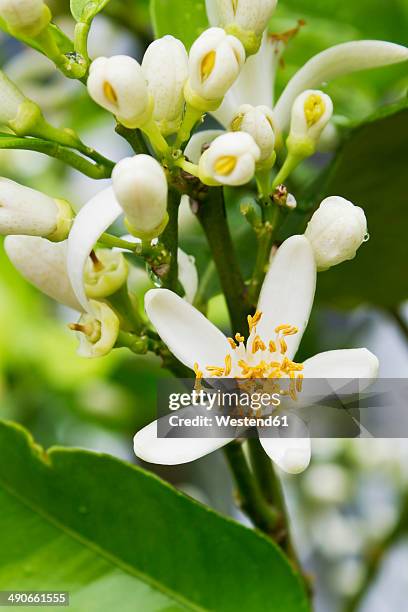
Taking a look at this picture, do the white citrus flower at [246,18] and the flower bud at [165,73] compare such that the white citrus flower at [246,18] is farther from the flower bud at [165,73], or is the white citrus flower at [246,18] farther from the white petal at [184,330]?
the white petal at [184,330]

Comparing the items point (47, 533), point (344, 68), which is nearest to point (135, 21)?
point (344, 68)

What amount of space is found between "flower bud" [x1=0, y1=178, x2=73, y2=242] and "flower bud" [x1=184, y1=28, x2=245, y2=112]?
0.10 m

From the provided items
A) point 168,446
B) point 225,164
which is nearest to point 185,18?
point 225,164

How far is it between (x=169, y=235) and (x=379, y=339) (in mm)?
1120

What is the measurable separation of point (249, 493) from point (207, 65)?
30cm

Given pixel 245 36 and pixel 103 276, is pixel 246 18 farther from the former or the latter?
pixel 103 276

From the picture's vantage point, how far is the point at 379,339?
1.56 m

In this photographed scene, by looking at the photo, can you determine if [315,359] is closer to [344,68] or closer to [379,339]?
[344,68]

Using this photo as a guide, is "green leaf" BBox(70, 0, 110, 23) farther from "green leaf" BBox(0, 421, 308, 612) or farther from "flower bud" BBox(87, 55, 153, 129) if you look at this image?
"green leaf" BBox(0, 421, 308, 612)

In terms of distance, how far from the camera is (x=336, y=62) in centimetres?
55

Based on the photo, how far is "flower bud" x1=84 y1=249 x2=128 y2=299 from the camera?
524 millimetres

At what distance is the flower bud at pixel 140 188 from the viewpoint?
428 mm

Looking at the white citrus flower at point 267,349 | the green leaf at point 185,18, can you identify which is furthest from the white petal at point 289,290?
the green leaf at point 185,18

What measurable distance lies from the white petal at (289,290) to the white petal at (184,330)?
0.03 m
